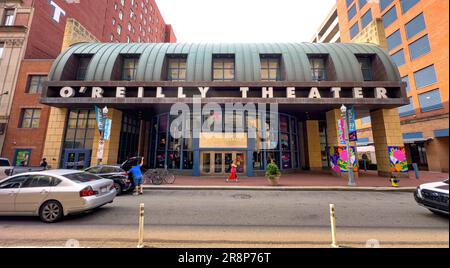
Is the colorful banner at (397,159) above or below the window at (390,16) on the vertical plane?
below

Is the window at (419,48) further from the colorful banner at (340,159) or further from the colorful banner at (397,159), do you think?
the colorful banner at (340,159)

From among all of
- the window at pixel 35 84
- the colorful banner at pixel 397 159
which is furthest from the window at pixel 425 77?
the window at pixel 35 84

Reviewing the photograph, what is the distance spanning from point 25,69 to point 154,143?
16.4 metres

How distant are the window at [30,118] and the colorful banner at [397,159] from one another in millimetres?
35003

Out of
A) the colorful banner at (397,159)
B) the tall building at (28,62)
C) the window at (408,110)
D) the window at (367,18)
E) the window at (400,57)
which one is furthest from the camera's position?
the window at (367,18)

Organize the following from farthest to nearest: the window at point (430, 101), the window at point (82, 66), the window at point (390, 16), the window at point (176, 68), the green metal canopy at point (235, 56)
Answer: the window at point (390, 16) → the window at point (430, 101) → the window at point (176, 68) → the window at point (82, 66) → the green metal canopy at point (235, 56)

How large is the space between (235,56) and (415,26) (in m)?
27.5

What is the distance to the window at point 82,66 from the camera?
62.9 ft

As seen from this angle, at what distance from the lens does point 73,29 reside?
67.3 feet

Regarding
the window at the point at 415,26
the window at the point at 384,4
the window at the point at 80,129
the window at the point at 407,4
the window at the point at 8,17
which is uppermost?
the window at the point at 384,4

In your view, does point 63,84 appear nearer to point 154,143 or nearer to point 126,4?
point 154,143

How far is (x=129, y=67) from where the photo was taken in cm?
1997

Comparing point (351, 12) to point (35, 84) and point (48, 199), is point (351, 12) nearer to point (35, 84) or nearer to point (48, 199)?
point (48, 199)
